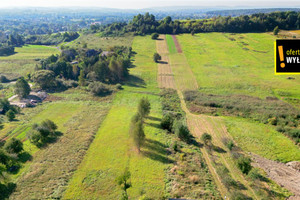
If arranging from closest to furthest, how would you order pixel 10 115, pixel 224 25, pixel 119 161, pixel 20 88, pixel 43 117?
1. pixel 119 161
2. pixel 10 115
3. pixel 43 117
4. pixel 20 88
5. pixel 224 25

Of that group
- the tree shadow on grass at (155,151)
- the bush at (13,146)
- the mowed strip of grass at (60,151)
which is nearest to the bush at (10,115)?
the mowed strip of grass at (60,151)

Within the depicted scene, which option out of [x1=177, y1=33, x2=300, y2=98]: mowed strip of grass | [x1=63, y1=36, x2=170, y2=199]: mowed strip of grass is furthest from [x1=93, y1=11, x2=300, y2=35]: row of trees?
[x1=63, y1=36, x2=170, y2=199]: mowed strip of grass

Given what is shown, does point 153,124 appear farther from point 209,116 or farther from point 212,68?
point 212,68

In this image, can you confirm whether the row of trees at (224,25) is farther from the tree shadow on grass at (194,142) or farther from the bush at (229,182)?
the bush at (229,182)

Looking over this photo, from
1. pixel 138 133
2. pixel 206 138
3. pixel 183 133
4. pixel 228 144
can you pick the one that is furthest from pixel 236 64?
pixel 138 133

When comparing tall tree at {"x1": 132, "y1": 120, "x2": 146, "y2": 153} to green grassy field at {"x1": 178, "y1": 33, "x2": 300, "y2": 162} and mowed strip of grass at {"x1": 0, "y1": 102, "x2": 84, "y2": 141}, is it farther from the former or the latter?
green grassy field at {"x1": 178, "y1": 33, "x2": 300, "y2": 162}

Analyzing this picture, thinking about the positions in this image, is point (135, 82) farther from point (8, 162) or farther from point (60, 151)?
point (8, 162)
